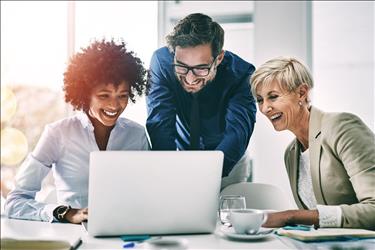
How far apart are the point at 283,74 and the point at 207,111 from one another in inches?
18.9

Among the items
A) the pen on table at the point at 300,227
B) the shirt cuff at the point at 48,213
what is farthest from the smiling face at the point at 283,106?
the shirt cuff at the point at 48,213

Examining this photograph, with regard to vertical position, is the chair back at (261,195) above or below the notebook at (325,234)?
below

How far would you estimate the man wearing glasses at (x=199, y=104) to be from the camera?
8.38 feet

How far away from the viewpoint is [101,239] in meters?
1.34

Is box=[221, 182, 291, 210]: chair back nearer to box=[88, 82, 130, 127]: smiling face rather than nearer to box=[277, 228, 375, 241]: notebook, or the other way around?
box=[88, 82, 130, 127]: smiling face

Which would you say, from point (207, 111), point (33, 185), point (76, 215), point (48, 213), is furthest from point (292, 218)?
point (33, 185)

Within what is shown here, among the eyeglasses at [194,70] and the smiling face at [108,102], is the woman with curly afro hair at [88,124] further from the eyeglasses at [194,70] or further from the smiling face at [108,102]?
the eyeglasses at [194,70]

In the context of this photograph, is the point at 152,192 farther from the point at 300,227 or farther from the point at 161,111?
the point at 161,111

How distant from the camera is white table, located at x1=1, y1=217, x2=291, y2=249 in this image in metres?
1.28

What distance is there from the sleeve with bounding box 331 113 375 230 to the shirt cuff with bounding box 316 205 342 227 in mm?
24

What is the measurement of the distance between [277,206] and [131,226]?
1.17 m

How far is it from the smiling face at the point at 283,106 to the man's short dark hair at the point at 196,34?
0.40 meters

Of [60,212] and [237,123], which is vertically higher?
[237,123]

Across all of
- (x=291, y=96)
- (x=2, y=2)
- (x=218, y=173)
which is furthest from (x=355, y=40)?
(x=2, y=2)
